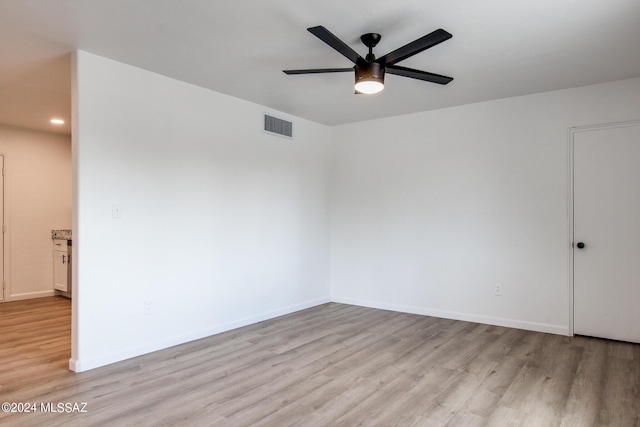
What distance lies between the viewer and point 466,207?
4770 millimetres

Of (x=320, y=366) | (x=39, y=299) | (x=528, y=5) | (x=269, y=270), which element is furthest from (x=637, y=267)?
(x=39, y=299)

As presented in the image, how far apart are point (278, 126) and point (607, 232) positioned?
3.75m

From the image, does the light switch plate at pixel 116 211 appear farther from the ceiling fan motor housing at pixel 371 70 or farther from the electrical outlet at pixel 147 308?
the ceiling fan motor housing at pixel 371 70

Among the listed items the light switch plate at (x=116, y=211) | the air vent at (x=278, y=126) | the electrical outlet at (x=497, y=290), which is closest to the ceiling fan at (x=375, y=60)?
the air vent at (x=278, y=126)

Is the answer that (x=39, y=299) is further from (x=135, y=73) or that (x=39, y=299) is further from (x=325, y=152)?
(x=325, y=152)

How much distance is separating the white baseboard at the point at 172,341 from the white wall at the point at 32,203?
3.65m

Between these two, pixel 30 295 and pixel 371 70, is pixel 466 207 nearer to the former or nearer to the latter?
pixel 371 70

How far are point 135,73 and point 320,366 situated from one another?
300 centimetres

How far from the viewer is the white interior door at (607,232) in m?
3.87

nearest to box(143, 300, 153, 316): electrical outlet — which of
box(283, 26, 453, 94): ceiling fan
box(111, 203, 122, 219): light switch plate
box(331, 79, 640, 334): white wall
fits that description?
box(111, 203, 122, 219): light switch plate

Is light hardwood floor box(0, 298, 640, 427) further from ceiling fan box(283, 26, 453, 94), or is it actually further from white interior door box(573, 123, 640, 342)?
ceiling fan box(283, 26, 453, 94)

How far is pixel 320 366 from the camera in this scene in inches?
130

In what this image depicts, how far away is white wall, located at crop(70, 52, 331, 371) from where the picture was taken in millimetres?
3250

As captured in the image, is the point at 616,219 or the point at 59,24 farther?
the point at 616,219
